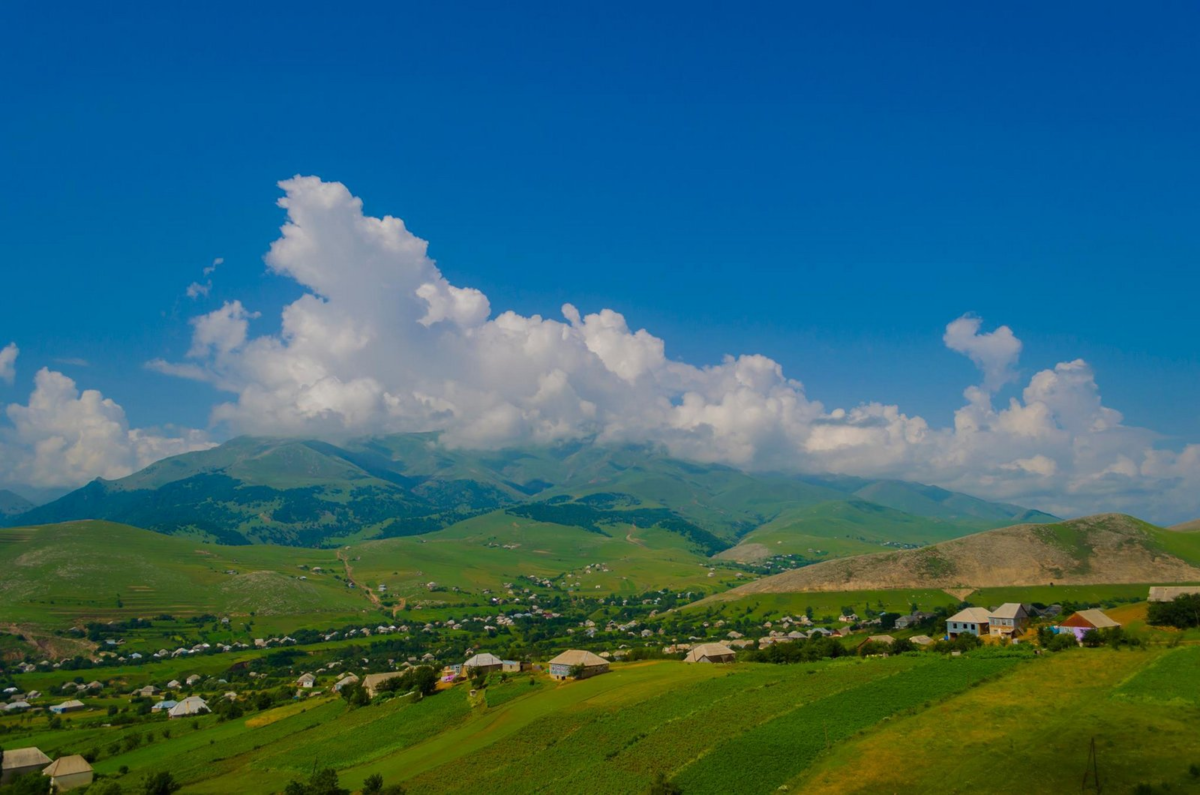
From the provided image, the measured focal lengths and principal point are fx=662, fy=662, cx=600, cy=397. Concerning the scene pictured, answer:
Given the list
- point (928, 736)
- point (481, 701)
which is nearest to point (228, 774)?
point (481, 701)

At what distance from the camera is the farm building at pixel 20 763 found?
65625 mm

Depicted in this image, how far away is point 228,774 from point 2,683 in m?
120

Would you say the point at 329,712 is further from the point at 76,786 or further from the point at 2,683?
the point at 2,683

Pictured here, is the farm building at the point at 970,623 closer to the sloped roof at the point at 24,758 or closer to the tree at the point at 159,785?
the tree at the point at 159,785

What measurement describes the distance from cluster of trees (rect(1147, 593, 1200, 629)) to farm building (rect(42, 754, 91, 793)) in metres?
107

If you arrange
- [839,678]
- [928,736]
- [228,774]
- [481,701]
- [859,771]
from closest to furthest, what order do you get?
[859,771], [928,736], [839,678], [228,774], [481,701]

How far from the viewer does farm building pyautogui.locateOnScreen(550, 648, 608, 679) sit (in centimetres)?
7931

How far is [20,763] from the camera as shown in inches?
2635

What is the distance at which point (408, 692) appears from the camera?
259 ft

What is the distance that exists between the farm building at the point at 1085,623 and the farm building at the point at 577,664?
51.8 m

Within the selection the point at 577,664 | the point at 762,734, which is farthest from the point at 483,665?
the point at 762,734

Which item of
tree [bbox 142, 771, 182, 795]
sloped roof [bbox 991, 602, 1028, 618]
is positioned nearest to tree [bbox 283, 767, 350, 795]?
tree [bbox 142, 771, 182, 795]

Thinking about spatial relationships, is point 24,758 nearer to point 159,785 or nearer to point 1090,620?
point 159,785

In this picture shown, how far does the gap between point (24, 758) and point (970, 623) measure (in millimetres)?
112295
